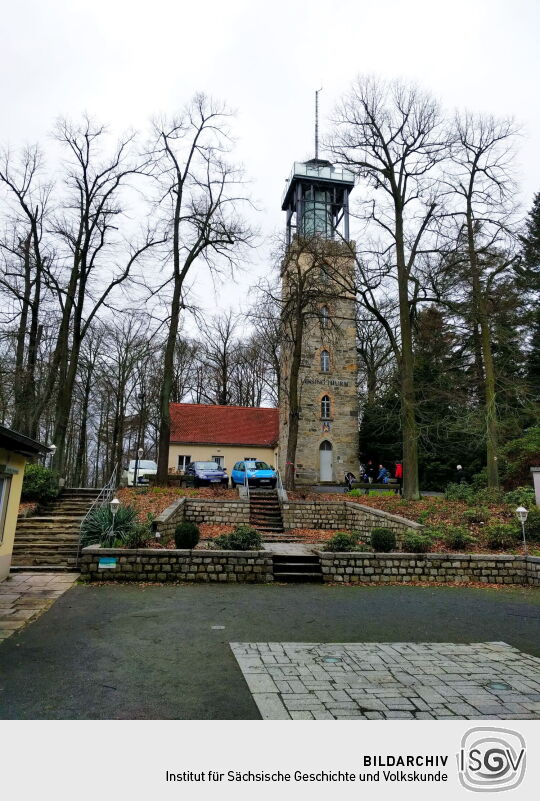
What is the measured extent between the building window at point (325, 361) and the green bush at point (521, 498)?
16.2 meters

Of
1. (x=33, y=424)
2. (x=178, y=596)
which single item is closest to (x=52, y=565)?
(x=178, y=596)

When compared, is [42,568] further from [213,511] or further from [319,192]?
[319,192]

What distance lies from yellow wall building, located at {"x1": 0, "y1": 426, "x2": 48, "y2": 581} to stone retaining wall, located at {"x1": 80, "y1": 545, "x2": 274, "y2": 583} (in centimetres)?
145

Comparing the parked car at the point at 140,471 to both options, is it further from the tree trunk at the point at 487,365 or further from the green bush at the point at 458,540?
the green bush at the point at 458,540

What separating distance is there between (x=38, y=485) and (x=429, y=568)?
12.0m

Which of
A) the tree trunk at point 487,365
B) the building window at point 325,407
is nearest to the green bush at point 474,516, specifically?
the tree trunk at point 487,365

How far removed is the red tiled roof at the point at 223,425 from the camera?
35.6m

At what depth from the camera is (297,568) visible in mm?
11039

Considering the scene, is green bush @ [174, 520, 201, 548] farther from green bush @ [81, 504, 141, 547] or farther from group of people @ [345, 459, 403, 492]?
group of people @ [345, 459, 403, 492]
